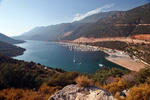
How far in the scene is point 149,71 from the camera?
8086 mm

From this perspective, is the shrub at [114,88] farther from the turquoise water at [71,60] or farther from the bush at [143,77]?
the turquoise water at [71,60]

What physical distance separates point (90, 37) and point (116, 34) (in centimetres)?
2391

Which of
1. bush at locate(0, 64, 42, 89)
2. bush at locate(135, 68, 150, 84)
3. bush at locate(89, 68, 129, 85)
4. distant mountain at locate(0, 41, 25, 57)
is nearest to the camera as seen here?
bush at locate(0, 64, 42, 89)

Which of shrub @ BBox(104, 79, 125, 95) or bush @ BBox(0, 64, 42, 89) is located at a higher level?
bush @ BBox(0, 64, 42, 89)

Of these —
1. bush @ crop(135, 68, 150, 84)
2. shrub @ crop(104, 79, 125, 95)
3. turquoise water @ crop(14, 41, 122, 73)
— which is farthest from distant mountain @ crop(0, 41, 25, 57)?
bush @ crop(135, 68, 150, 84)

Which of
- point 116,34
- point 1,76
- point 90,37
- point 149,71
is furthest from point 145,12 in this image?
point 1,76

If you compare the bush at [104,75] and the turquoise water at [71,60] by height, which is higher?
the bush at [104,75]

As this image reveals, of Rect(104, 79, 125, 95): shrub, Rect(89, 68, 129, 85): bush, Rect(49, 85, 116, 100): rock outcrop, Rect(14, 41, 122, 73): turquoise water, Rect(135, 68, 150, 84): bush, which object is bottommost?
Rect(14, 41, 122, 73): turquoise water

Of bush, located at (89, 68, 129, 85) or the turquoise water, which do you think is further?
the turquoise water

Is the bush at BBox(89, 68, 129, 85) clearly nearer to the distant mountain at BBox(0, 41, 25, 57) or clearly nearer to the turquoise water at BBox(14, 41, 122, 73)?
the turquoise water at BBox(14, 41, 122, 73)

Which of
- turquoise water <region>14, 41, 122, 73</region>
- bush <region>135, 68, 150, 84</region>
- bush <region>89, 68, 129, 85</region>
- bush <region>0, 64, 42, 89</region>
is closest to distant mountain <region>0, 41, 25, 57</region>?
turquoise water <region>14, 41, 122, 73</region>

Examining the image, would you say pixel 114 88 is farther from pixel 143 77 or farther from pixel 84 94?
pixel 84 94

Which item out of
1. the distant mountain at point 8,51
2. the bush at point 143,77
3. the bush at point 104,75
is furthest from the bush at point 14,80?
the distant mountain at point 8,51

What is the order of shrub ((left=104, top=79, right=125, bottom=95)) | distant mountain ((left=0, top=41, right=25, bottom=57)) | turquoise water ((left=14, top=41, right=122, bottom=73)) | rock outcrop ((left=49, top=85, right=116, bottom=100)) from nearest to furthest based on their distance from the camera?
rock outcrop ((left=49, top=85, right=116, bottom=100)), shrub ((left=104, top=79, right=125, bottom=95)), turquoise water ((left=14, top=41, right=122, bottom=73)), distant mountain ((left=0, top=41, right=25, bottom=57))
